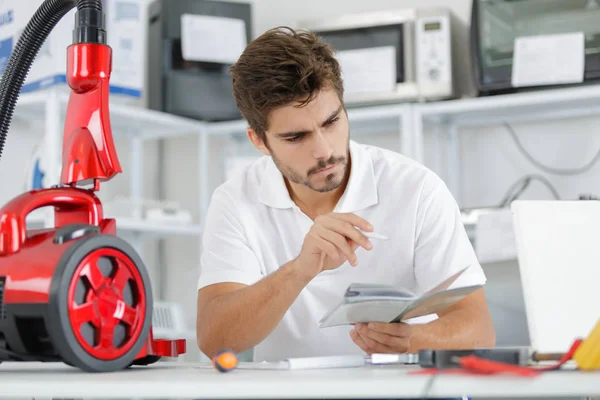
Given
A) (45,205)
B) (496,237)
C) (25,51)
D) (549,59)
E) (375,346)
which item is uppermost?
(549,59)

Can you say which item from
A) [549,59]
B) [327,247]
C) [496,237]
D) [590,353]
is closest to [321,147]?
[327,247]

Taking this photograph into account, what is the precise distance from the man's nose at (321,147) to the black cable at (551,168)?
4.19 feet

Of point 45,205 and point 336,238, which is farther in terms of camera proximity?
point 336,238

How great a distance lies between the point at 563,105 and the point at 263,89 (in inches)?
50.8

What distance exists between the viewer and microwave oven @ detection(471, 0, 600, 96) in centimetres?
230

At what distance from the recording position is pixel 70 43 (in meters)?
2.31

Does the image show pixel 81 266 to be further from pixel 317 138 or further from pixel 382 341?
pixel 317 138

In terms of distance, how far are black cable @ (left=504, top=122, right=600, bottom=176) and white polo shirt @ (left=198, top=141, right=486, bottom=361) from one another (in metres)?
1.05

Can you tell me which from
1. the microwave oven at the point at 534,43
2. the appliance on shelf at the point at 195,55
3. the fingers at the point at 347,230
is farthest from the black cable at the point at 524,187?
the fingers at the point at 347,230

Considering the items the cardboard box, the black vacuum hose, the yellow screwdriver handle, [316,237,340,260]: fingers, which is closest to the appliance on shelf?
the cardboard box

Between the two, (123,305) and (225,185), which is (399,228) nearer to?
(225,185)

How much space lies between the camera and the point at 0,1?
8.07ft

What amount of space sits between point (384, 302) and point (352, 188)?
1.95 feet

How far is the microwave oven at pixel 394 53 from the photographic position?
8.20ft
